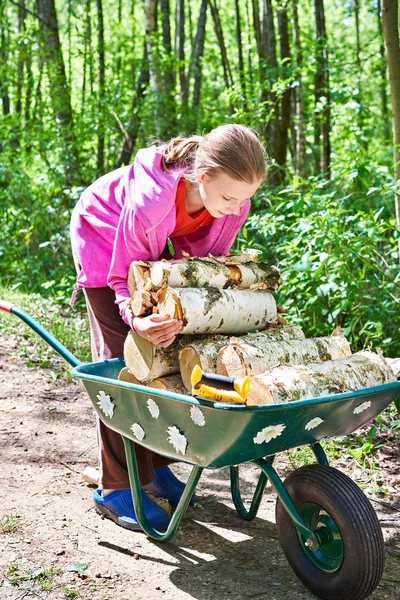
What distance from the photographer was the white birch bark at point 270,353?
2.26 m

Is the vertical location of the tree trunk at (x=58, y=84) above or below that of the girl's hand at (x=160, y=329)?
above

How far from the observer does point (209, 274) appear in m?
2.55

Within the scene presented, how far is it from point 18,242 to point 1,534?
5378 mm

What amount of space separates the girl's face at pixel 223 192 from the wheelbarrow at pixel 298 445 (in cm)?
73

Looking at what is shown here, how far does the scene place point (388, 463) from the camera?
134 inches

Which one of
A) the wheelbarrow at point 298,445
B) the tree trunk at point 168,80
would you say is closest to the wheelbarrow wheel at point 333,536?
the wheelbarrow at point 298,445

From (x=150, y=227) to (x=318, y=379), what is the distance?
0.80 metres

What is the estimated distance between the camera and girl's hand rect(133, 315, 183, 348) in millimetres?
2246

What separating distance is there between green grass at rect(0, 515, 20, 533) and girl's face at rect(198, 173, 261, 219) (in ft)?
4.82

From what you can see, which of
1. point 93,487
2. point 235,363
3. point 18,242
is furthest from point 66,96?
point 235,363

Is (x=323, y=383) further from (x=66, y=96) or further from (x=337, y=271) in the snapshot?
(x=66, y=96)

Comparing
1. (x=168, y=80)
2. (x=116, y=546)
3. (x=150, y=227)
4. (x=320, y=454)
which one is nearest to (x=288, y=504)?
(x=320, y=454)

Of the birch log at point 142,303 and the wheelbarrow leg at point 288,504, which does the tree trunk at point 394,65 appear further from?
the wheelbarrow leg at point 288,504

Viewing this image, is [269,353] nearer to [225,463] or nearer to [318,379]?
[318,379]
